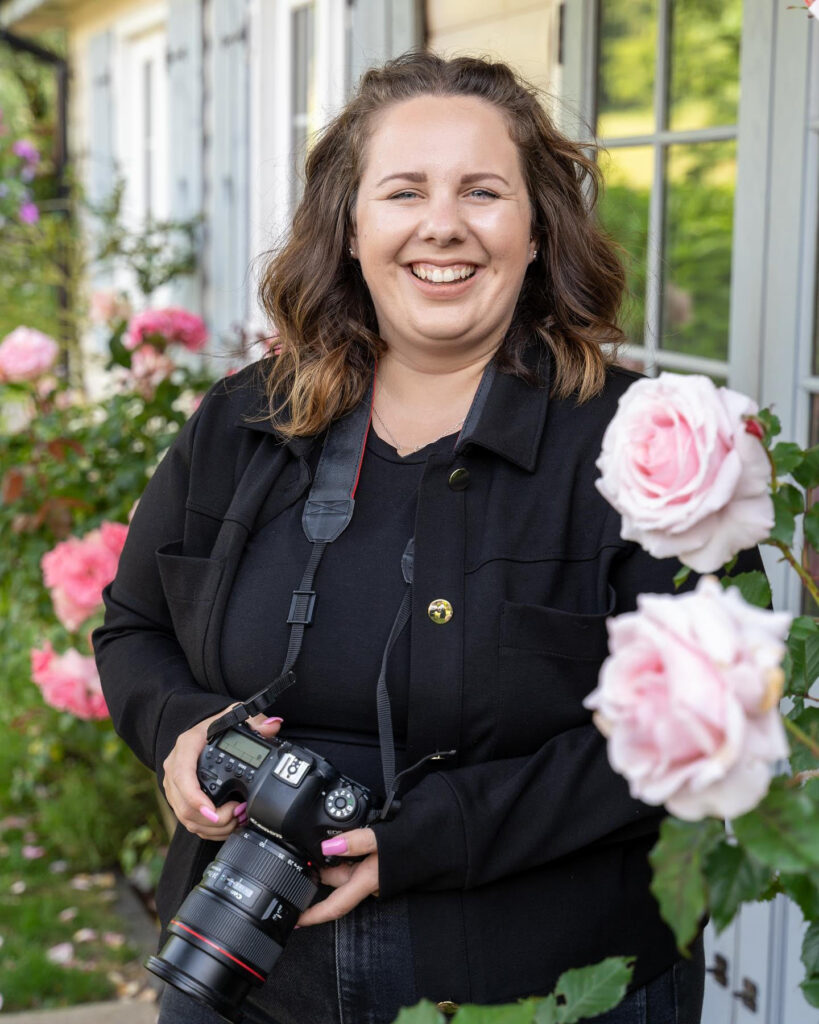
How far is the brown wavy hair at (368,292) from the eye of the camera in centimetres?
170

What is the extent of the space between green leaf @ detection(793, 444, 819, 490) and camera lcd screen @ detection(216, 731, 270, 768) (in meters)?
0.68

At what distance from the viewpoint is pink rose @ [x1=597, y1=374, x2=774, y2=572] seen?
2.82ft

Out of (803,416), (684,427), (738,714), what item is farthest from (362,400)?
(738,714)

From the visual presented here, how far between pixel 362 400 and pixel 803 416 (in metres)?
0.78

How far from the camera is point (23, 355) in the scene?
313cm

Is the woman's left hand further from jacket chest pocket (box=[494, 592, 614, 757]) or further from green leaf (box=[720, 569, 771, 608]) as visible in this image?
green leaf (box=[720, 569, 771, 608])

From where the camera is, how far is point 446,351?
170 centimetres

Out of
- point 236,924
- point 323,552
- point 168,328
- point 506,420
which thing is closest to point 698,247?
point 168,328

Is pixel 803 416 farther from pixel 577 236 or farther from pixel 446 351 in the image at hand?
pixel 446 351

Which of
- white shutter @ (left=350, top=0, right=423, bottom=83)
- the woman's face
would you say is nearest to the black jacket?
the woman's face

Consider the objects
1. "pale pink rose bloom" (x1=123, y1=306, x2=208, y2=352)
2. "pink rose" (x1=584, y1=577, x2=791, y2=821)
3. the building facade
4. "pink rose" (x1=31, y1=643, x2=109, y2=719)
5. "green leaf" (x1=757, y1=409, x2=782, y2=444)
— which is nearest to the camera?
"pink rose" (x1=584, y1=577, x2=791, y2=821)

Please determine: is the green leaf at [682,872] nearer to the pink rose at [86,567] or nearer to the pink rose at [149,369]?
the pink rose at [86,567]

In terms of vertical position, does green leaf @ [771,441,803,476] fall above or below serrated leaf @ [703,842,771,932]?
above

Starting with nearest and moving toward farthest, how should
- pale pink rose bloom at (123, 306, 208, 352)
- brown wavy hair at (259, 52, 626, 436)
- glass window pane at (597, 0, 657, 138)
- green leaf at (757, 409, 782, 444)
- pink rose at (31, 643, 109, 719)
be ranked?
1. green leaf at (757, 409, 782, 444)
2. brown wavy hair at (259, 52, 626, 436)
3. glass window pane at (597, 0, 657, 138)
4. pink rose at (31, 643, 109, 719)
5. pale pink rose bloom at (123, 306, 208, 352)
